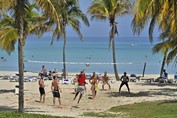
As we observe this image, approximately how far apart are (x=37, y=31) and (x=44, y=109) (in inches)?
387

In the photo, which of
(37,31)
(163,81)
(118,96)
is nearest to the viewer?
(118,96)

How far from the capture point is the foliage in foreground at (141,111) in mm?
17692

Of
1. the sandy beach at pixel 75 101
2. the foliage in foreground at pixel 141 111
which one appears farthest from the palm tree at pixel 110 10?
the foliage in foreground at pixel 141 111

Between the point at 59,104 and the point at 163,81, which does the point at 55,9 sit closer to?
the point at 59,104

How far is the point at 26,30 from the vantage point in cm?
2664

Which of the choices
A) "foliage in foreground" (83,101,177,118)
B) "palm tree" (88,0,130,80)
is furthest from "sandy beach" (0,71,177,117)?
"palm tree" (88,0,130,80)

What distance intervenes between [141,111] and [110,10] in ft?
68.2

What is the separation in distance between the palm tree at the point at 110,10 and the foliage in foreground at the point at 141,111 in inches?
723

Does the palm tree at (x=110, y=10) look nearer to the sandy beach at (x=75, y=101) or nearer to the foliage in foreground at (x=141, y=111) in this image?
the sandy beach at (x=75, y=101)

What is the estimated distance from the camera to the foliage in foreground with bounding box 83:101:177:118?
1769 centimetres

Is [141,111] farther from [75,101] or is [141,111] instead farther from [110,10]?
[110,10]

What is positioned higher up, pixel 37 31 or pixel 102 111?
pixel 37 31

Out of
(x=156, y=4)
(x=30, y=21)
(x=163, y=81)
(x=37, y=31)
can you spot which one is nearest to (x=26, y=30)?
(x=30, y=21)

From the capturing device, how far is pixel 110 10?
38781 millimetres
